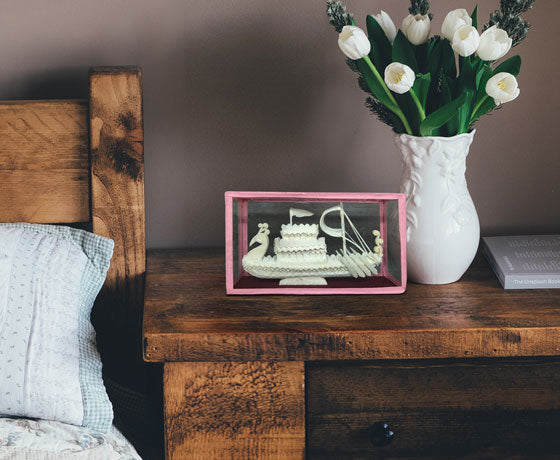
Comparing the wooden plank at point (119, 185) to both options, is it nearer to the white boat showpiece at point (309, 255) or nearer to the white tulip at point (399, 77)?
the white boat showpiece at point (309, 255)

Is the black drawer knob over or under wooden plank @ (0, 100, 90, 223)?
under

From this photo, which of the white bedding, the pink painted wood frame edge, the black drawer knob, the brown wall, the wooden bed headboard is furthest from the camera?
the brown wall

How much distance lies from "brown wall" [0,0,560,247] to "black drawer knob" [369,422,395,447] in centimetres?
55

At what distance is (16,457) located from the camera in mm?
885

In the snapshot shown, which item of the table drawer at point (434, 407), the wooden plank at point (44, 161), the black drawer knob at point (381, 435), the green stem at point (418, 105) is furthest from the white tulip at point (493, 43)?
the wooden plank at point (44, 161)

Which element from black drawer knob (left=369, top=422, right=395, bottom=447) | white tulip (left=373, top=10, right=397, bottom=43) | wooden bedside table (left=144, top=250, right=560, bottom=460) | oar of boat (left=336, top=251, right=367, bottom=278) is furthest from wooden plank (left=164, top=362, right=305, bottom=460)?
white tulip (left=373, top=10, right=397, bottom=43)

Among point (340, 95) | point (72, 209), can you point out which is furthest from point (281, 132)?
point (72, 209)

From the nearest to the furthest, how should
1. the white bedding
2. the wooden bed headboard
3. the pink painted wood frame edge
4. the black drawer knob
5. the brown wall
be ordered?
1. the white bedding
2. the black drawer knob
3. the pink painted wood frame edge
4. the wooden bed headboard
5. the brown wall

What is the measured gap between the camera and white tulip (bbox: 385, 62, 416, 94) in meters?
1.01

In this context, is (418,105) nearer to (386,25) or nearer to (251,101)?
(386,25)

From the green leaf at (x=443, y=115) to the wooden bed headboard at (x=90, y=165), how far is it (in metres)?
0.50

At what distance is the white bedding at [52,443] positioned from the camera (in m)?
0.90

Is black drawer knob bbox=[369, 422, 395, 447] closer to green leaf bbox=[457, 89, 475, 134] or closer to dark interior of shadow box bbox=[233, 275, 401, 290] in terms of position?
dark interior of shadow box bbox=[233, 275, 401, 290]

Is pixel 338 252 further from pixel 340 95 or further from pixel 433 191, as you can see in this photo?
pixel 340 95
